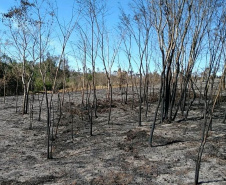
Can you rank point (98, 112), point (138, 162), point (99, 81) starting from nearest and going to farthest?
point (138, 162)
point (98, 112)
point (99, 81)

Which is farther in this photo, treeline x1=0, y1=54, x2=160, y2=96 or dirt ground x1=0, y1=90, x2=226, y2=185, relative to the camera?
treeline x1=0, y1=54, x2=160, y2=96

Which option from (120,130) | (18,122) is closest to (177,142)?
(120,130)

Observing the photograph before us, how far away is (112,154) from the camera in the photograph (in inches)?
173

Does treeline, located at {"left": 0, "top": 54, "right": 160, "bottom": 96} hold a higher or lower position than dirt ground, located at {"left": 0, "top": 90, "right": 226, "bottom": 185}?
higher

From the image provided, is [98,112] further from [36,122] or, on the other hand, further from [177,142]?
[177,142]

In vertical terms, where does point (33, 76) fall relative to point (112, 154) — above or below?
above

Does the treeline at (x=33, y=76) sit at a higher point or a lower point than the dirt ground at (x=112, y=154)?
higher

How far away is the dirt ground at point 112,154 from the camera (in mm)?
3354

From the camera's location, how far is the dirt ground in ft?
11.0

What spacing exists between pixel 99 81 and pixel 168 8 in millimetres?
15926

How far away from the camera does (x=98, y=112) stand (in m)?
8.52

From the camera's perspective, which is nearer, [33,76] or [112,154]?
[112,154]

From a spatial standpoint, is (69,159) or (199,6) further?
(199,6)

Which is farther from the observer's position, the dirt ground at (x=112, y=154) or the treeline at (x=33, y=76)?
the treeline at (x=33, y=76)
